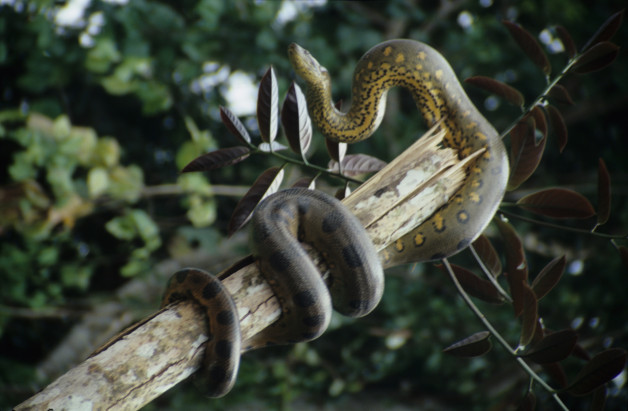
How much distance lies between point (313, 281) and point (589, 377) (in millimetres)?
518

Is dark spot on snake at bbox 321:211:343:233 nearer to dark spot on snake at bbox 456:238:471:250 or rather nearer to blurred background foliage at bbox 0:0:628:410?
dark spot on snake at bbox 456:238:471:250

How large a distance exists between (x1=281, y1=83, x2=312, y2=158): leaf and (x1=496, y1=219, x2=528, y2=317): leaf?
0.42m

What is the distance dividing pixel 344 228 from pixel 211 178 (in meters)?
1.72

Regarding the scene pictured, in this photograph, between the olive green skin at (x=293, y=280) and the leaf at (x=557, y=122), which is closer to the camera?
the olive green skin at (x=293, y=280)

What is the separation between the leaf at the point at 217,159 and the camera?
89 centimetres

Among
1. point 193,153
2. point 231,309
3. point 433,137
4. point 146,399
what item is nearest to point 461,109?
point 433,137

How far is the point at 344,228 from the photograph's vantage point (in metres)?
0.76

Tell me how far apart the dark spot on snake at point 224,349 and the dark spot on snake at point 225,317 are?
0.03 meters

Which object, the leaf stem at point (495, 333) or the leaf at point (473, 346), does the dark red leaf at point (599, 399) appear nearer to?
the leaf stem at point (495, 333)

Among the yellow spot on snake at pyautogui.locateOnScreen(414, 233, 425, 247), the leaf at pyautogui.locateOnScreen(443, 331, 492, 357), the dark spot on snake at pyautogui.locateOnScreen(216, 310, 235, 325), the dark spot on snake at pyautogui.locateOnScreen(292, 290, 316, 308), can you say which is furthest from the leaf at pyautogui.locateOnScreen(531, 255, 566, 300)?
the dark spot on snake at pyautogui.locateOnScreen(216, 310, 235, 325)

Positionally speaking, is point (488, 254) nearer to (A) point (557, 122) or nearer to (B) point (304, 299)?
(A) point (557, 122)

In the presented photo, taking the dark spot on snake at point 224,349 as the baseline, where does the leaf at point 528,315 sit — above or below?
below

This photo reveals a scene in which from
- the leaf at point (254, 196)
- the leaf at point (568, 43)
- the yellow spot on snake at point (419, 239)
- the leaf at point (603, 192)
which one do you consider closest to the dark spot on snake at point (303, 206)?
the leaf at point (254, 196)

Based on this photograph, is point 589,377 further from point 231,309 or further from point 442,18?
point 442,18
